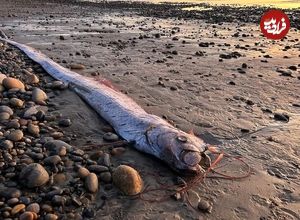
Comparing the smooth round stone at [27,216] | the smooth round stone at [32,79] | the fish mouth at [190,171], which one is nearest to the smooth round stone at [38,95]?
the smooth round stone at [32,79]

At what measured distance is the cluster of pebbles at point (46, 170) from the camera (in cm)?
398

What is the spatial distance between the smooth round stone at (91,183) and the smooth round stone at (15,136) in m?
1.32

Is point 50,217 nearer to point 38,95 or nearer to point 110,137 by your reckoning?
point 110,137

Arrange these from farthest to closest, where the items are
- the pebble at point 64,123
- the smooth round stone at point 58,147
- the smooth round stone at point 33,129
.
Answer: the pebble at point 64,123
the smooth round stone at point 33,129
the smooth round stone at point 58,147

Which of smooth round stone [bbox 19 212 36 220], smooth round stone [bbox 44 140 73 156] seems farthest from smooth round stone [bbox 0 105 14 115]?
smooth round stone [bbox 19 212 36 220]

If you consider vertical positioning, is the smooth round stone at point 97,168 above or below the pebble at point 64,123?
above

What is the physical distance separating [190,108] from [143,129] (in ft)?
6.29

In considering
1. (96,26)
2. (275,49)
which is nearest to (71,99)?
(275,49)

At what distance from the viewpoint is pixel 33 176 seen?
4285mm

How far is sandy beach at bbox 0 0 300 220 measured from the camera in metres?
4.25

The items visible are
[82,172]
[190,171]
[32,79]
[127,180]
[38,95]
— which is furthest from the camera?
[32,79]

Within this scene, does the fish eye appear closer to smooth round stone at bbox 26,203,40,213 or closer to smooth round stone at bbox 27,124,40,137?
smooth round stone at bbox 26,203,40,213

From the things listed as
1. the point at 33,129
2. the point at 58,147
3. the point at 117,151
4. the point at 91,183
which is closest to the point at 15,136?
the point at 33,129

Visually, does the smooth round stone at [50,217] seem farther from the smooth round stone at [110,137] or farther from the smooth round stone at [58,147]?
the smooth round stone at [110,137]
